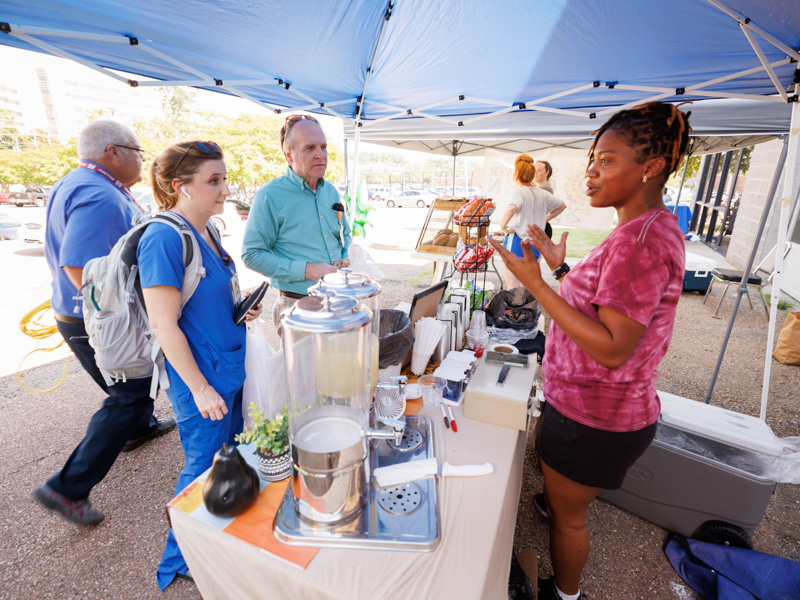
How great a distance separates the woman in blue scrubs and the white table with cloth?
44cm

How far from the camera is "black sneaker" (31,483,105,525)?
1.90 metres

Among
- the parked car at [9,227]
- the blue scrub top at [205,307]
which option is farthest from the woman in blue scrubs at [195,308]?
the parked car at [9,227]

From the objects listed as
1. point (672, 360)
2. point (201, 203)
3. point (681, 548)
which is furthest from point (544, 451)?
point (672, 360)

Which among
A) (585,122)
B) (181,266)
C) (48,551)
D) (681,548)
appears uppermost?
(585,122)

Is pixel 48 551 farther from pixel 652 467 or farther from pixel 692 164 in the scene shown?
→ pixel 692 164

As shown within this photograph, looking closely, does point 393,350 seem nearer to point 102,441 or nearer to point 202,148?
point 202,148

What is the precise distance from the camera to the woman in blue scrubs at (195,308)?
1.27m

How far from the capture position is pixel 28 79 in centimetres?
4425

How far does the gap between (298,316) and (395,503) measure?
61 centimetres

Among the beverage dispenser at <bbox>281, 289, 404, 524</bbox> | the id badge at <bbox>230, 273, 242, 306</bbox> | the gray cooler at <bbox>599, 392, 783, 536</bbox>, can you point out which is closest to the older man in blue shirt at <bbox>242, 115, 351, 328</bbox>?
the id badge at <bbox>230, 273, 242, 306</bbox>

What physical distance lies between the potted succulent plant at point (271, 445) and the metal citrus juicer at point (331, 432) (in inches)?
3.8

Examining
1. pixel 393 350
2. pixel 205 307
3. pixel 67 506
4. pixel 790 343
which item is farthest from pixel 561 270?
pixel 790 343

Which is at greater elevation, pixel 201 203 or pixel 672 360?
pixel 201 203

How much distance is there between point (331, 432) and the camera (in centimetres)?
95
